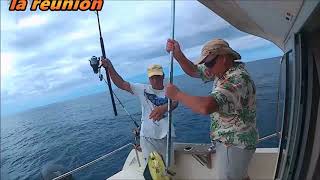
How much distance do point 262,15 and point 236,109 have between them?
0.60m

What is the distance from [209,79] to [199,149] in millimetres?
950

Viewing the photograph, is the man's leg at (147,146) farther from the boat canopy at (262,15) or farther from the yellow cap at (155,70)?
the boat canopy at (262,15)

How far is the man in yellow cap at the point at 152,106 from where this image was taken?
328 cm

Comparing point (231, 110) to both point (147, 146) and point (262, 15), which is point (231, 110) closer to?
point (262, 15)

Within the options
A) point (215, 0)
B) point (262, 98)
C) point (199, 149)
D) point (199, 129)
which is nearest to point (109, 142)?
point (199, 129)

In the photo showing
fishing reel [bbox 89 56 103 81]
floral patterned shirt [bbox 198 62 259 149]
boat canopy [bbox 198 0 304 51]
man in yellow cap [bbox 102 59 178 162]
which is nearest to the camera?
boat canopy [bbox 198 0 304 51]

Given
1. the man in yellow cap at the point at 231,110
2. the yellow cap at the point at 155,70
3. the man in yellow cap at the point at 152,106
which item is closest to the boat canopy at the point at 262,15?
the man in yellow cap at the point at 231,110

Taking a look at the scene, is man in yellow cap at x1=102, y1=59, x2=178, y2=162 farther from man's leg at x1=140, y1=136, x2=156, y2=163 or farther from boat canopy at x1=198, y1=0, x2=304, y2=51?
boat canopy at x1=198, y1=0, x2=304, y2=51

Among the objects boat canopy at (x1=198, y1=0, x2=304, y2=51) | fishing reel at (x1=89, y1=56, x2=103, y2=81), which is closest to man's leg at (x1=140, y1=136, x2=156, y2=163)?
fishing reel at (x1=89, y1=56, x2=103, y2=81)

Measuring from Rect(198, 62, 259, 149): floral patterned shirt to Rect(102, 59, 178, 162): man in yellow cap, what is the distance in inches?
41.8

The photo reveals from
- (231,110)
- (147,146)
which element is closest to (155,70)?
(147,146)

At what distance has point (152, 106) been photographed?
10.8 ft

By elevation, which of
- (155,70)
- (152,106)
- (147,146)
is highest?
(155,70)

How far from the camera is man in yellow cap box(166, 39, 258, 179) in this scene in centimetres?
202
